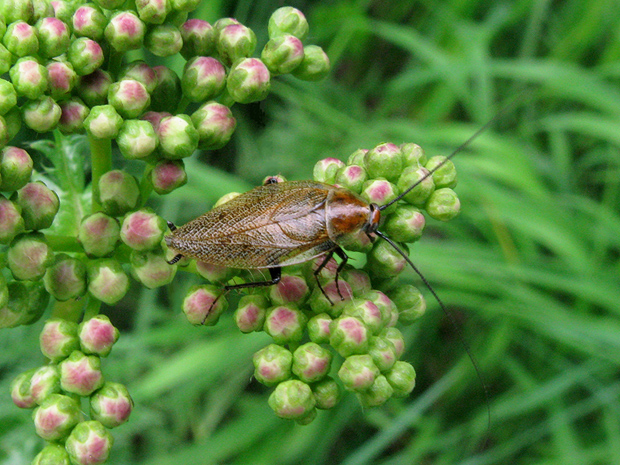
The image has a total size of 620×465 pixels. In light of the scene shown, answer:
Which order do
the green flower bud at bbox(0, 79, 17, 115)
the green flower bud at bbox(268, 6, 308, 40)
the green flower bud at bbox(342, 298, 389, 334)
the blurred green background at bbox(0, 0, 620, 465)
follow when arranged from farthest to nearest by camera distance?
the blurred green background at bbox(0, 0, 620, 465)
the green flower bud at bbox(268, 6, 308, 40)
the green flower bud at bbox(342, 298, 389, 334)
the green flower bud at bbox(0, 79, 17, 115)

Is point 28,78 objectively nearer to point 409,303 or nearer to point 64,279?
point 64,279

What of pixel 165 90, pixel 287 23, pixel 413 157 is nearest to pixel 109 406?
pixel 165 90

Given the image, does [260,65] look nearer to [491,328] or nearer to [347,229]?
[347,229]

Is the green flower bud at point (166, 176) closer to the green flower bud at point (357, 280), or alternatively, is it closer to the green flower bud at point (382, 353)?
the green flower bud at point (357, 280)

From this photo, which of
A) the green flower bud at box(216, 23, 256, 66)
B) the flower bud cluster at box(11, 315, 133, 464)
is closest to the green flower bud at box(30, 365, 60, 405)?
the flower bud cluster at box(11, 315, 133, 464)

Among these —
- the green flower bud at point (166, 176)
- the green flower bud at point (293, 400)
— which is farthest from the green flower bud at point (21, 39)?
the green flower bud at point (293, 400)

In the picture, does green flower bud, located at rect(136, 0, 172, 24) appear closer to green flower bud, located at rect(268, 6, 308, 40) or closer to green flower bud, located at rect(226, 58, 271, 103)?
green flower bud, located at rect(226, 58, 271, 103)

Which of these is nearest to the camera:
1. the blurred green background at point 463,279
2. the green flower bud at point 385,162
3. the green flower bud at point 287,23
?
the green flower bud at point 385,162

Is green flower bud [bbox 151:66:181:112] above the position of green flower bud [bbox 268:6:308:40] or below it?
below
